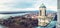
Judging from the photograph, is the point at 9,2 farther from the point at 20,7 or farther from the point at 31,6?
the point at 31,6

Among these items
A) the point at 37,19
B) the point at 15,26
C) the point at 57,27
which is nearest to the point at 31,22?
the point at 37,19

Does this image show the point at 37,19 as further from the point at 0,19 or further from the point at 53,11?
the point at 0,19

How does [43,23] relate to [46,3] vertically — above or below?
below

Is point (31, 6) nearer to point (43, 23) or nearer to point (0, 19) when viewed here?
point (43, 23)

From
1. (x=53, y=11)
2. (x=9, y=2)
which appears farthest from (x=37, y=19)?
(x=9, y=2)

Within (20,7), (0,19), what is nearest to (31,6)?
(20,7)

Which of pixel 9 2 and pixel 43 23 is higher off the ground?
pixel 9 2

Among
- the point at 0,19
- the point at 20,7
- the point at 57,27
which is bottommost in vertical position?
the point at 57,27
